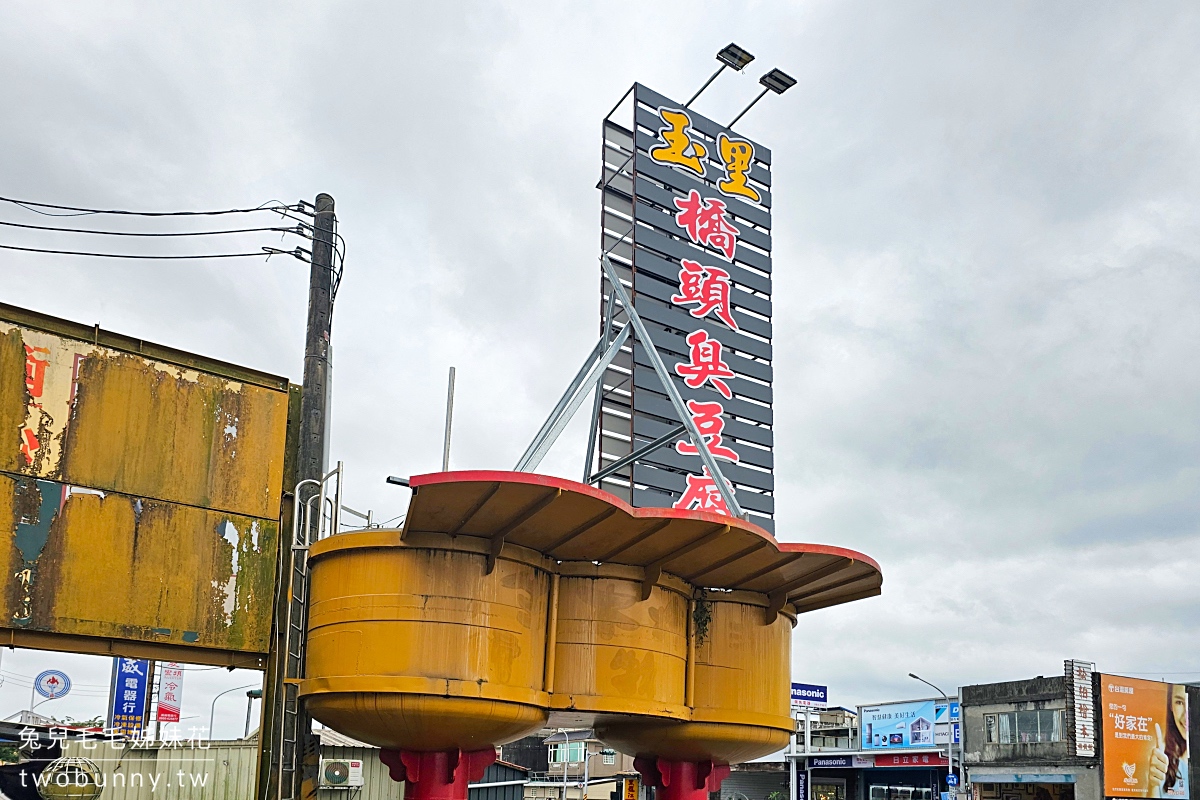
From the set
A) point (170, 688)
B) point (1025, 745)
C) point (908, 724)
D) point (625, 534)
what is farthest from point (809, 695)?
point (625, 534)

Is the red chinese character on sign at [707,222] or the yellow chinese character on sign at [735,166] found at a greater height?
the yellow chinese character on sign at [735,166]

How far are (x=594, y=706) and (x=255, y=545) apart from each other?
6.19m

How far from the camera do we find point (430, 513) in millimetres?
16891

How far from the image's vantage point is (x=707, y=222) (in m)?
30.2

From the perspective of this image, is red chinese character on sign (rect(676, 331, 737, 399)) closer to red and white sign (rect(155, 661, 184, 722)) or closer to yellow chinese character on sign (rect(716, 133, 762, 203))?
yellow chinese character on sign (rect(716, 133, 762, 203))

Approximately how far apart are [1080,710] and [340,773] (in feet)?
98.5

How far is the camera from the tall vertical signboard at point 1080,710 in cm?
4669

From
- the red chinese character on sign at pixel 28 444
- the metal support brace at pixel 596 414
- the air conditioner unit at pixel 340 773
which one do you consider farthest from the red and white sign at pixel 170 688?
the red chinese character on sign at pixel 28 444

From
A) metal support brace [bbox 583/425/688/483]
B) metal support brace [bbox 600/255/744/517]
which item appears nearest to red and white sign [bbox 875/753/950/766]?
metal support brace [bbox 583/425/688/483]

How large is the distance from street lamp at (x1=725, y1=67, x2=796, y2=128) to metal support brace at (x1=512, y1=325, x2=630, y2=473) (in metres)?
10.4

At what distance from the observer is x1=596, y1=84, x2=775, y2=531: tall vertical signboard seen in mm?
27234

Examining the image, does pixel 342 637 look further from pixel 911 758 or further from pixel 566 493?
pixel 911 758

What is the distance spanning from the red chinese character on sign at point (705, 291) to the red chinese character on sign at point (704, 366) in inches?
27.0

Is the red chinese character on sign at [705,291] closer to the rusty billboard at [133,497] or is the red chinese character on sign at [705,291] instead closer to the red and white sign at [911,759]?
the rusty billboard at [133,497]
